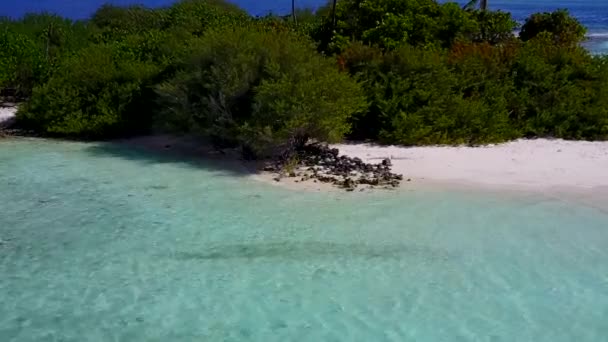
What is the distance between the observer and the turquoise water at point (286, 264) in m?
6.95

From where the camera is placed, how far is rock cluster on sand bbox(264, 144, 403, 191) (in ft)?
38.3

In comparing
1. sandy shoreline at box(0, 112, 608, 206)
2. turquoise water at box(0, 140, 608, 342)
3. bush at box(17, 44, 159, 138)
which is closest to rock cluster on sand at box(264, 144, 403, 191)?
sandy shoreline at box(0, 112, 608, 206)

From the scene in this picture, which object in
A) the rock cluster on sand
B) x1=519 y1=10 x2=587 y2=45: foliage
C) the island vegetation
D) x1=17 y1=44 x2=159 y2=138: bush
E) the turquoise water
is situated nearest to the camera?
the turquoise water

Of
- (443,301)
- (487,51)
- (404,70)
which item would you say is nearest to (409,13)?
(487,51)

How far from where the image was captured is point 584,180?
1170 centimetres

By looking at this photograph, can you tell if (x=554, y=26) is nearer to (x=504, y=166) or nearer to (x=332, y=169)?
(x=504, y=166)

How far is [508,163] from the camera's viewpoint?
12711 mm

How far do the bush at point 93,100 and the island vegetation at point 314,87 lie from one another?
0.09 feet

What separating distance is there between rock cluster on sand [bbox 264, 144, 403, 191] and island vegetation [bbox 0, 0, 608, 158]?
1.03 ft

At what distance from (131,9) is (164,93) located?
48.7ft

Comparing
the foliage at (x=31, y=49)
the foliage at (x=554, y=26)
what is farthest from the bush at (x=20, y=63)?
the foliage at (x=554, y=26)

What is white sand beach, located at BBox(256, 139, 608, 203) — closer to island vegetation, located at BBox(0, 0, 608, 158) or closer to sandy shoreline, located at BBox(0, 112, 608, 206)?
sandy shoreline, located at BBox(0, 112, 608, 206)

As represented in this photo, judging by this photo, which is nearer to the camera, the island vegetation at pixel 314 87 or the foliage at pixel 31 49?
the island vegetation at pixel 314 87

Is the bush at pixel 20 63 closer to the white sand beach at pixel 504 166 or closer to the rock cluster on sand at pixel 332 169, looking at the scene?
the rock cluster on sand at pixel 332 169
